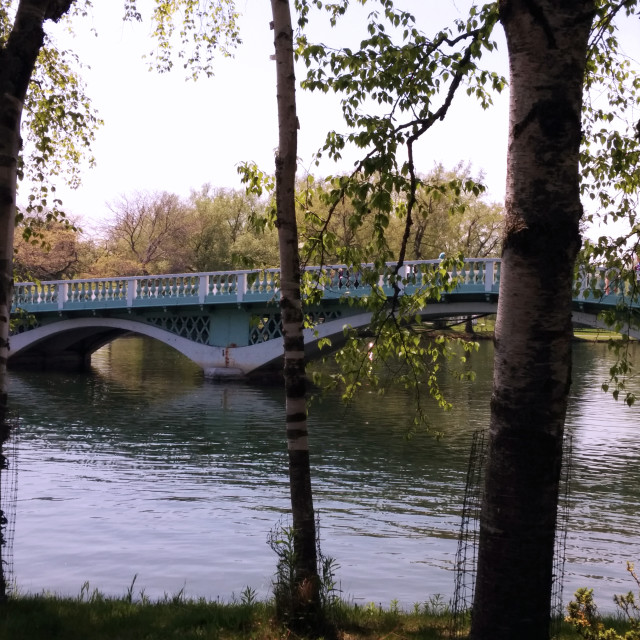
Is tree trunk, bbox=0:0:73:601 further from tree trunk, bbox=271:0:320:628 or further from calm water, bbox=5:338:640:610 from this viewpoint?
calm water, bbox=5:338:640:610

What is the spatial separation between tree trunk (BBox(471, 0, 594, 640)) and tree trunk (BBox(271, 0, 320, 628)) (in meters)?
1.70

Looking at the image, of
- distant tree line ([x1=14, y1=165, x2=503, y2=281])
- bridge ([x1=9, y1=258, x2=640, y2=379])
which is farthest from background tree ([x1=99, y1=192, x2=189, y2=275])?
bridge ([x1=9, y1=258, x2=640, y2=379])

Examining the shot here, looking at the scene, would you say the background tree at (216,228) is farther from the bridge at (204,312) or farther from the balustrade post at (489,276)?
the balustrade post at (489,276)

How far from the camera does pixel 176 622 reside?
18.0ft

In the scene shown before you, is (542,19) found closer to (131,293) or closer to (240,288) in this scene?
(240,288)

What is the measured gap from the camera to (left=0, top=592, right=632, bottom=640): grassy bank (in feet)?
16.7

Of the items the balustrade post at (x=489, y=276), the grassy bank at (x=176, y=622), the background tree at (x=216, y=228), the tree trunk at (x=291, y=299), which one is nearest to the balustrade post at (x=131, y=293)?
the balustrade post at (x=489, y=276)

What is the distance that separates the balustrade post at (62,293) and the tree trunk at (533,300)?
92.6ft

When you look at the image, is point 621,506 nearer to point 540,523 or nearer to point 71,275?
point 540,523

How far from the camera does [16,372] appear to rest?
32156 mm

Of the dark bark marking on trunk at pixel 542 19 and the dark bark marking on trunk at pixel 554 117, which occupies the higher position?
the dark bark marking on trunk at pixel 542 19

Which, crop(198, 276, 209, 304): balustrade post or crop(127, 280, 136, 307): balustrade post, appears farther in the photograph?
crop(127, 280, 136, 307): balustrade post

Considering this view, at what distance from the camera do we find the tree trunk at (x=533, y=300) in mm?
3752

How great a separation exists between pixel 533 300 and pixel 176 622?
3054 millimetres
